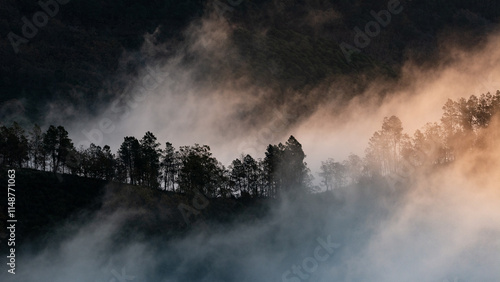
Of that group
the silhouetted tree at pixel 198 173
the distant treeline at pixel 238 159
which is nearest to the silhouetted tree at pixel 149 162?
the distant treeline at pixel 238 159

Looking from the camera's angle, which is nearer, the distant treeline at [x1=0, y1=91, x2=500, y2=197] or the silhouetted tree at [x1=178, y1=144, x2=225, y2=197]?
the distant treeline at [x1=0, y1=91, x2=500, y2=197]

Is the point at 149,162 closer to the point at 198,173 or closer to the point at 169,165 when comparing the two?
the point at 169,165

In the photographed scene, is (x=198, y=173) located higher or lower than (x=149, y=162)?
lower

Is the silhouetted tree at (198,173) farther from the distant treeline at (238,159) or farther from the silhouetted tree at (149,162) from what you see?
the silhouetted tree at (149,162)

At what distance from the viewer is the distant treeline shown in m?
153

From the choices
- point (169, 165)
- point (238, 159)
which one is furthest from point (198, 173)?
point (238, 159)

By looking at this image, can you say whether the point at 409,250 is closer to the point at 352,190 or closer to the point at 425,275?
the point at 425,275

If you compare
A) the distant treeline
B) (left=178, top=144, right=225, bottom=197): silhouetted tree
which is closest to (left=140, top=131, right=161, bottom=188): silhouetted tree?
the distant treeline

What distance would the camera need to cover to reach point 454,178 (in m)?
192

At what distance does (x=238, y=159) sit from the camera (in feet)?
550

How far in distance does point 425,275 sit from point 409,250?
9.31 m

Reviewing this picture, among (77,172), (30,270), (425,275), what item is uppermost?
(77,172)

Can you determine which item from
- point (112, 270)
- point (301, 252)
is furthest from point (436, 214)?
point (112, 270)

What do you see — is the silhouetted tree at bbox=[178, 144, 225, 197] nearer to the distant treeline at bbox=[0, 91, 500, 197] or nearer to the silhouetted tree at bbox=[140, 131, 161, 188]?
the distant treeline at bbox=[0, 91, 500, 197]
